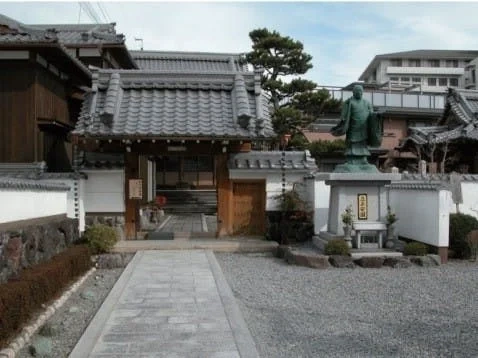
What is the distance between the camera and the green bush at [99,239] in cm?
1294

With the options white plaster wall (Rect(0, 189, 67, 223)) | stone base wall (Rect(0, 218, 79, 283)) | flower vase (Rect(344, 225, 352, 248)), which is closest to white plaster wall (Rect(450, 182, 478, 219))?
flower vase (Rect(344, 225, 352, 248))

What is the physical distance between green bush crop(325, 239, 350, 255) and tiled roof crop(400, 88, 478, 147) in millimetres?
11788

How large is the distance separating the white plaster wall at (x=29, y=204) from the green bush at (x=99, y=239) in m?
0.95

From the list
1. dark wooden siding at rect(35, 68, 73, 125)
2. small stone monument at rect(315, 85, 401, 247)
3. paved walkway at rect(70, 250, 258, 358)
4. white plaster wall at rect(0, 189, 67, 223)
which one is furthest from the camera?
dark wooden siding at rect(35, 68, 73, 125)

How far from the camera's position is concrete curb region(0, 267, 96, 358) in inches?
220

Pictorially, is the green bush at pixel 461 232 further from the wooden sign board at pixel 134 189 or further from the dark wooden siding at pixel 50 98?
the dark wooden siding at pixel 50 98

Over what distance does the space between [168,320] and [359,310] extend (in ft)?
9.35

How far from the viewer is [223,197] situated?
15188 mm

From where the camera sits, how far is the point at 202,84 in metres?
16.4

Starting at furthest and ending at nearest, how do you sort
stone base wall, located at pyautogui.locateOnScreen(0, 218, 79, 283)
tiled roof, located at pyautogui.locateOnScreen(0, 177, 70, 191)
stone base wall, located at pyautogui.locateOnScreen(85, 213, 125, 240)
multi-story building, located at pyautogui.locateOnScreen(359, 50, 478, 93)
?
multi-story building, located at pyautogui.locateOnScreen(359, 50, 478, 93) → stone base wall, located at pyautogui.locateOnScreen(85, 213, 125, 240) → tiled roof, located at pyautogui.locateOnScreen(0, 177, 70, 191) → stone base wall, located at pyautogui.locateOnScreen(0, 218, 79, 283)

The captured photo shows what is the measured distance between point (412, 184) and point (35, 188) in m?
9.14

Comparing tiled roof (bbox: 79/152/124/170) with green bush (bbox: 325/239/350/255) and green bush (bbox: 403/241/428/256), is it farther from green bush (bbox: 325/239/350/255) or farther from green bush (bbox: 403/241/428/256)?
green bush (bbox: 403/241/428/256)

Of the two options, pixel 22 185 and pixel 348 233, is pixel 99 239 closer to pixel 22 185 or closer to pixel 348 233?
pixel 22 185

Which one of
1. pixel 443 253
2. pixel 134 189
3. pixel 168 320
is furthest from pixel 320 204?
pixel 168 320
